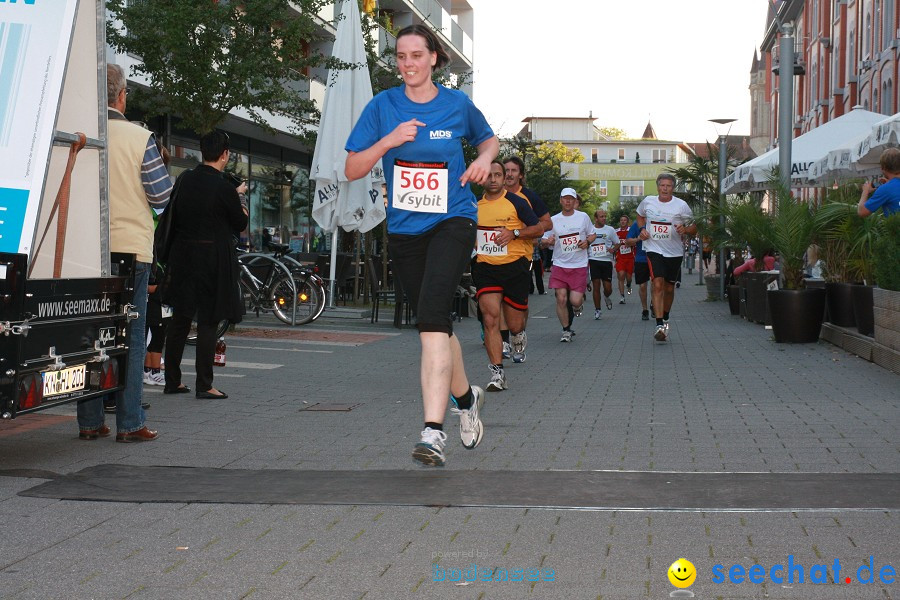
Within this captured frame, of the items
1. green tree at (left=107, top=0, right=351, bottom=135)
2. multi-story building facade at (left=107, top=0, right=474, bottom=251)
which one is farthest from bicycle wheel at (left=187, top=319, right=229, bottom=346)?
multi-story building facade at (left=107, top=0, right=474, bottom=251)

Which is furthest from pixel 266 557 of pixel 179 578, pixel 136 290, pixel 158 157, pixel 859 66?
pixel 859 66

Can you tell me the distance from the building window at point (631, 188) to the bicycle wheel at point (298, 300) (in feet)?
473

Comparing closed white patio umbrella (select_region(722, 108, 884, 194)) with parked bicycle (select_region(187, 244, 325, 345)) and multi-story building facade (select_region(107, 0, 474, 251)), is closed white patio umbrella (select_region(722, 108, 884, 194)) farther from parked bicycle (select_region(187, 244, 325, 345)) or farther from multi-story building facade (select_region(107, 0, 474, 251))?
multi-story building facade (select_region(107, 0, 474, 251))

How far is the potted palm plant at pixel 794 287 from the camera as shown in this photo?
46.7ft

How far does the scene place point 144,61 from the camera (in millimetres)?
17719

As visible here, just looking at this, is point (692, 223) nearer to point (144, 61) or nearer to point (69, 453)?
point (144, 61)

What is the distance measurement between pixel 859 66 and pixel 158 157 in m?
35.2

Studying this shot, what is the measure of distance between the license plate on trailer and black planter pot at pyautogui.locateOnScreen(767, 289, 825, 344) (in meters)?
9.82

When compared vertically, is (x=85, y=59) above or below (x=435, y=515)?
above

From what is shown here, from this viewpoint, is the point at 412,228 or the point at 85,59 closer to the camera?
the point at 412,228

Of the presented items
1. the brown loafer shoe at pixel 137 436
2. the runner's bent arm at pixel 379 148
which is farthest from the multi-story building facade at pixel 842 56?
the brown loafer shoe at pixel 137 436

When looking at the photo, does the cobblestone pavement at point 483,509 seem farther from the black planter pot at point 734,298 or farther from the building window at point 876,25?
the building window at point 876,25

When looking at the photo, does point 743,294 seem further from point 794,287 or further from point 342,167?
point 342,167

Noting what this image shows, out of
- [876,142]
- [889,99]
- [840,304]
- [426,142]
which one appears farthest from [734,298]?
[426,142]
